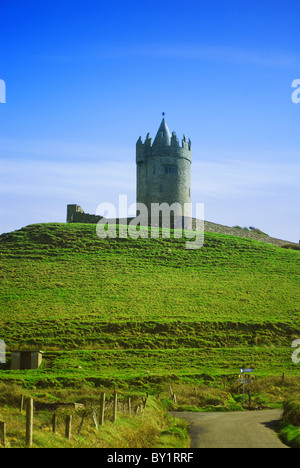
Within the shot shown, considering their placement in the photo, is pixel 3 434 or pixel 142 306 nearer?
pixel 3 434

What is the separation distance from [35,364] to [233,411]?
1501 cm

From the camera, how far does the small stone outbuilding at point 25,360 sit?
37.3 m

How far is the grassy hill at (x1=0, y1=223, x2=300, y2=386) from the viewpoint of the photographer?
39.2 m

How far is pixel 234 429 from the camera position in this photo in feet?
65.0

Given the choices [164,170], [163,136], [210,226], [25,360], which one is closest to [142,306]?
[25,360]

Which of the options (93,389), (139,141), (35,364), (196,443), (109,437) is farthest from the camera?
(139,141)

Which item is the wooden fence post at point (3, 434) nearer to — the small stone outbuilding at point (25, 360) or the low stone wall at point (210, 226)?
the small stone outbuilding at point (25, 360)

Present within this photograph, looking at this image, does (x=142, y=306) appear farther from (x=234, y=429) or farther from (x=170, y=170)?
(x=170, y=170)

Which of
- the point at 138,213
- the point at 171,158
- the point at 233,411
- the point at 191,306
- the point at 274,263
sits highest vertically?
the point at 171,158

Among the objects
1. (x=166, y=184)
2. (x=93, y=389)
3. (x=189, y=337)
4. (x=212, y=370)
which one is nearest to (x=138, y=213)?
(x=166, y=184)

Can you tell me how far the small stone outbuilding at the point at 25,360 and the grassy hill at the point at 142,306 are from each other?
90 centimetres

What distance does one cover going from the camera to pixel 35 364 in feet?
122

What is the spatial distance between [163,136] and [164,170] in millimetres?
6145

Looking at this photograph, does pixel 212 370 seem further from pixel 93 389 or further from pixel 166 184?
pixel 166 184
